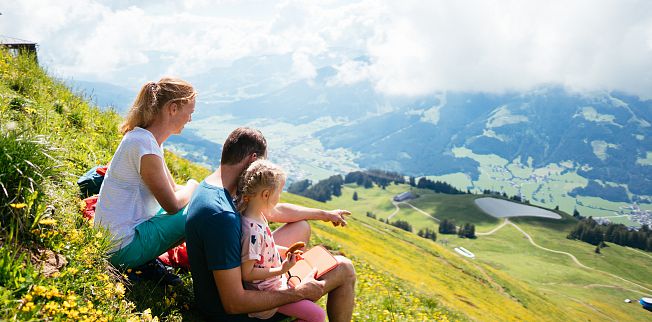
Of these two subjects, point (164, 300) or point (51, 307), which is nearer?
point (51, 307)

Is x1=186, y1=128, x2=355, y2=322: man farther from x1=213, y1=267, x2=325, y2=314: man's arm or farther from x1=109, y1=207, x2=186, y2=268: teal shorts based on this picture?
x1=109, y1=207, x2=186, y2=268: teal shorts

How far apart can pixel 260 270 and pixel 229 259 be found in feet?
1.79

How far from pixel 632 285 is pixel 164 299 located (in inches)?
7704

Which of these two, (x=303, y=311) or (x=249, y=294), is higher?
(x=249, y=294)

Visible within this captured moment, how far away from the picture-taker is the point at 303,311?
21.8ft

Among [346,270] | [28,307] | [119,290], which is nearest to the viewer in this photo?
[28,307]

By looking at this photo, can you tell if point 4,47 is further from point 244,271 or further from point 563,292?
point 563,292

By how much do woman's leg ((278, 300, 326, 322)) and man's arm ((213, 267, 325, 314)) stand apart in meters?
0.14

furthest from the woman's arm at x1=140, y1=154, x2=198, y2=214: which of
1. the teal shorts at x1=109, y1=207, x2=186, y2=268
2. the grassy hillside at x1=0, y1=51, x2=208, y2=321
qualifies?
the grassy hillside at x1=0, y1=51, x2=208, y2=321

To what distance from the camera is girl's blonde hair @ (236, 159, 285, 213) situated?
19.1ft

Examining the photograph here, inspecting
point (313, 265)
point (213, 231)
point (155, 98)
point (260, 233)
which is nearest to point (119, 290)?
point (213, 231)

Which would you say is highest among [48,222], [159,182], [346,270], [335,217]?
[159,182]

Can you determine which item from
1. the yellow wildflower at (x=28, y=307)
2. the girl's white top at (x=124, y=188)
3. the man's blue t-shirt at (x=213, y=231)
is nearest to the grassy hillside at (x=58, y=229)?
the yellow wildflower at (x=28, y=307)

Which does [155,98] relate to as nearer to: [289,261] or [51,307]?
[289,261]
